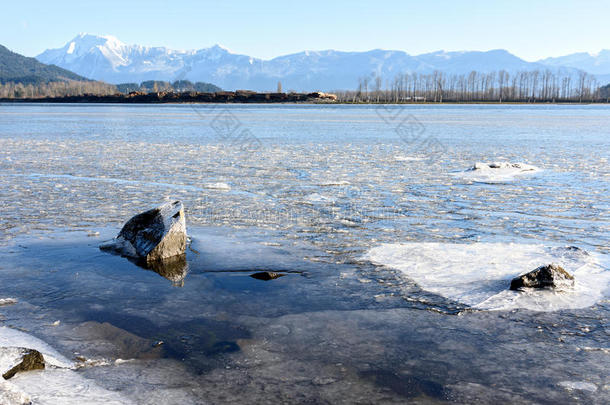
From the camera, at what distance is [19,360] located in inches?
156

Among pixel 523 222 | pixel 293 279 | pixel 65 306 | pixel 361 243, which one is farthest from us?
pixel 523 222

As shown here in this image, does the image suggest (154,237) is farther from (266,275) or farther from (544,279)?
A: (544,279)

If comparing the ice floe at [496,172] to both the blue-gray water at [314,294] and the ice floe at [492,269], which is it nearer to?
the blue-gray water at [314,294]

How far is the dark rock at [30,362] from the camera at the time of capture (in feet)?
13.0

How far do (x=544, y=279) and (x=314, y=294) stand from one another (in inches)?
106

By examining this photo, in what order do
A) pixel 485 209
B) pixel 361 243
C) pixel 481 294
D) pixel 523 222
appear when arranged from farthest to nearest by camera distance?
pixel 485 209, pixel 523 222, pixel 361 243, pixel 481 294

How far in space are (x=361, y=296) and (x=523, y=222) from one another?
4.66m

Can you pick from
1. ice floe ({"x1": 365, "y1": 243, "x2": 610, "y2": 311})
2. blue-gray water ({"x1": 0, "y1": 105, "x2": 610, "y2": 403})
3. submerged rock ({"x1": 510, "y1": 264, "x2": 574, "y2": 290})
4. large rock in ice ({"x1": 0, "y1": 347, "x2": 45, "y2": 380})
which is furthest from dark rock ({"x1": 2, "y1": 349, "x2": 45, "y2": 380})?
submerged rock ({"x1": 510, "y1": 264, "x2": 574, "y2": 290})

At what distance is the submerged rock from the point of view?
19.3ft

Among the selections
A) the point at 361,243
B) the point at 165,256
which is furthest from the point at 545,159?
the point at 165,256

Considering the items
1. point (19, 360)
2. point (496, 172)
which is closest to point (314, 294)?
point (19, 360)

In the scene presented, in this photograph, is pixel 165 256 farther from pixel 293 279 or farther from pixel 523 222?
pixel 523 222

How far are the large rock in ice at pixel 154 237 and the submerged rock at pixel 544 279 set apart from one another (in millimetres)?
4485

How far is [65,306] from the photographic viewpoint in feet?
17.8
